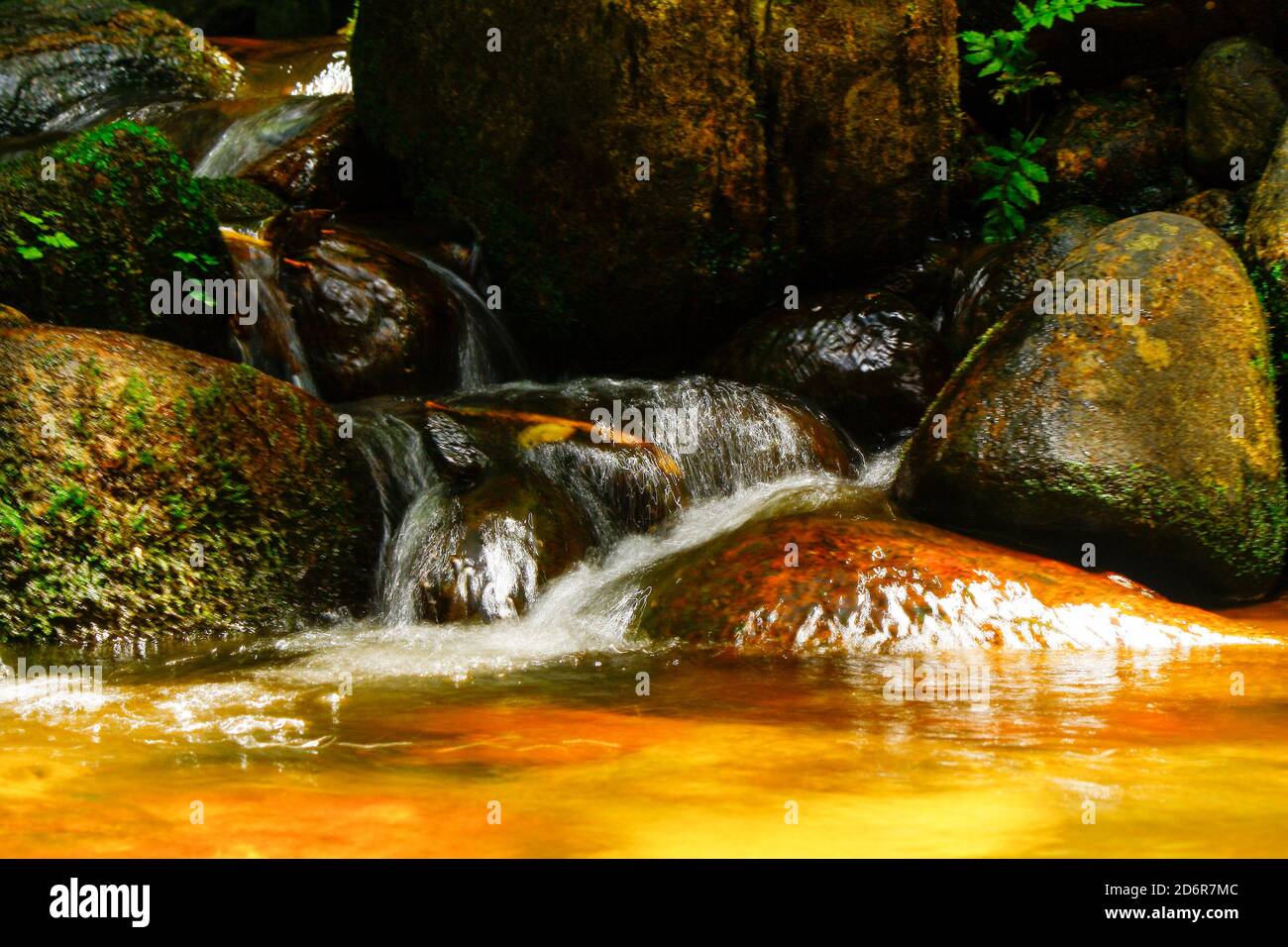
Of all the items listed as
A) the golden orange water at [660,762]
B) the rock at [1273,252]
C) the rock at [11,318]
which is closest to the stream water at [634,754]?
the golden orange water at [660,762]

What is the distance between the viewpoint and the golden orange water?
248 cm

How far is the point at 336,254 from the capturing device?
7.91m

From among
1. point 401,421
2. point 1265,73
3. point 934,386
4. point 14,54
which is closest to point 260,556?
point 401,421

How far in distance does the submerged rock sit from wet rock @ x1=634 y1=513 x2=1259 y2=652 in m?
0.79

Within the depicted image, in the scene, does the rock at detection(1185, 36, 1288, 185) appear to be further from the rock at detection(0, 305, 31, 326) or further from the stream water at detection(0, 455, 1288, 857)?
the rock at detection(0, 305, 31, 326)

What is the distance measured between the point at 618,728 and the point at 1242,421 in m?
4.33

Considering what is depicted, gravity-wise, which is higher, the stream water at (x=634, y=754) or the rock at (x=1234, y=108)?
the rock at (x=1234, y=108)

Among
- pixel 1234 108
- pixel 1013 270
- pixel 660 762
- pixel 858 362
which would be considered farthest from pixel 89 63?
pixel 660 762

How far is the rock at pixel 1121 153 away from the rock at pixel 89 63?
9.21 m

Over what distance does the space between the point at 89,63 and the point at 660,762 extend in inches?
489

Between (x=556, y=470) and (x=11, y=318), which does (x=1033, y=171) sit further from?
(x=11, y=318)

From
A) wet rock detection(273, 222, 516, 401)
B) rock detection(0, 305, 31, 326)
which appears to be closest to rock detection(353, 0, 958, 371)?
wet rock detection(273, 222, 516, 401)

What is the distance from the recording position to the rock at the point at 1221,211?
26.5 ft

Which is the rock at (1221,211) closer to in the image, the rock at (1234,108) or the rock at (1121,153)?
the rock at (1234,108)
